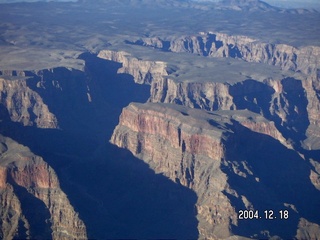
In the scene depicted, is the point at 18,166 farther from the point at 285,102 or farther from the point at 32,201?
the point at 285,102

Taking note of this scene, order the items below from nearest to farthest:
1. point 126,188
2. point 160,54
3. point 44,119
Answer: point 126,188 → point 44,119 → point 160,54

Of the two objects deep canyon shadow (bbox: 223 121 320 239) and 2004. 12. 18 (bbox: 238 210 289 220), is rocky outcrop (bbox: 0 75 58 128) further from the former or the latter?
2004. 12. 18 (bbox: 238 210 289 220)

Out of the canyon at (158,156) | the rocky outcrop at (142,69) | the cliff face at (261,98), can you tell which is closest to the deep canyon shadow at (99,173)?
the canyon at (158,156)

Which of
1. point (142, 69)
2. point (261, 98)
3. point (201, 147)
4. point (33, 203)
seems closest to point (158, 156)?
point (201, 147)

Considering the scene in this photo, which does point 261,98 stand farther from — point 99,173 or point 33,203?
point 33,203

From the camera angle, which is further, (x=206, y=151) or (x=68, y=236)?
(x=206, y=151)

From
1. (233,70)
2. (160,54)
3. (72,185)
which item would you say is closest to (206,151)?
(72,185)
